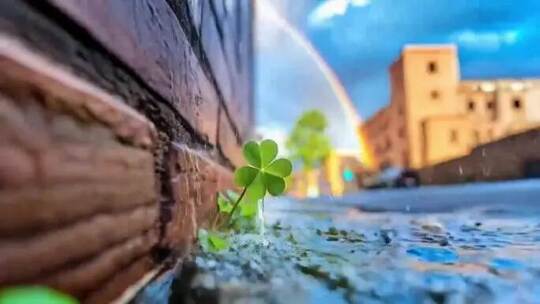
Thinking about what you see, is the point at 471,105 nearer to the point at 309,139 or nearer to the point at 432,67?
the point at 432,67

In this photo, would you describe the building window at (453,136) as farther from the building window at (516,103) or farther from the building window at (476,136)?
the building window at (516,103)

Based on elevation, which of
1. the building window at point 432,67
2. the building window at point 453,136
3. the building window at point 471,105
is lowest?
the building window at point 453,136

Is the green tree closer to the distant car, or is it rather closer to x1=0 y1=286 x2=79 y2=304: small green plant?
the distant car

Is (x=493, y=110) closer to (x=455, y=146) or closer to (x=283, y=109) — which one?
(x=455, y=146)

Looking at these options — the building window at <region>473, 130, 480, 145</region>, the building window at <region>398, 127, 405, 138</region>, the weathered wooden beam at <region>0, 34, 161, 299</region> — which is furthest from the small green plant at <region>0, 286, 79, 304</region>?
the building window at <region>398, 127, 405, 138</region>

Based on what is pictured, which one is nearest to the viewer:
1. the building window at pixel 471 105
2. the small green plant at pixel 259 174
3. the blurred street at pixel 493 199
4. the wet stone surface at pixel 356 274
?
the wet stone surface at pixel 356 274

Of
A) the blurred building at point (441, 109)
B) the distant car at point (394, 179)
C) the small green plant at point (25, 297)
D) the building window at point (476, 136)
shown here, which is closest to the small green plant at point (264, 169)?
the small green plant at point (25, 297)

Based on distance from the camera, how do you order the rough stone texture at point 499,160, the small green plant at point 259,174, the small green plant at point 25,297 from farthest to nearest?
the rough stone texture at point 499,160
the small green plant at point 259,174
the small green plant at point 25,297
